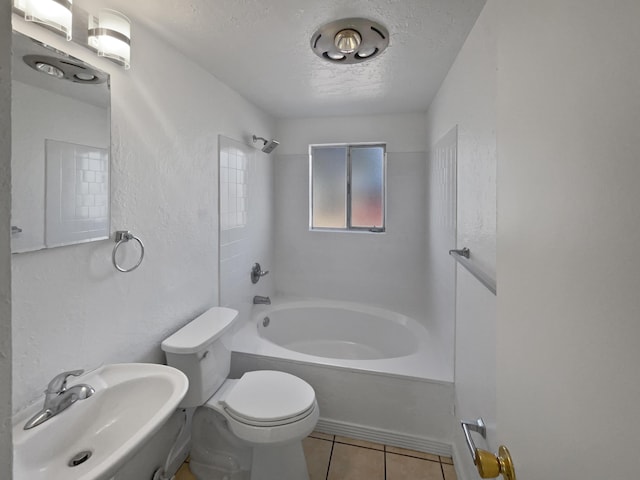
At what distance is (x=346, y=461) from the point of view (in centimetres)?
181

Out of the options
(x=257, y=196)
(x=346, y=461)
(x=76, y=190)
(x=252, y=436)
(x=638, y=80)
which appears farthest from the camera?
(x=257, y=196)

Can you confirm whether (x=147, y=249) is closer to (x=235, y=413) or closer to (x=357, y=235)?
(x=235, y=413)

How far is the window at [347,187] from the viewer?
3070 mm

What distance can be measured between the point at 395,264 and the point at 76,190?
2.49 meters

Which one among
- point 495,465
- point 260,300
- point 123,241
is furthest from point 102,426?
point 260,300

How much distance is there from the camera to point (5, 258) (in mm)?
361

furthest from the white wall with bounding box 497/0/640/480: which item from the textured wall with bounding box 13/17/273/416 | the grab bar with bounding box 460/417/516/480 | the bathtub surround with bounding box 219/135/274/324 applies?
the bathtub surround with bounding box 219/135/274/324

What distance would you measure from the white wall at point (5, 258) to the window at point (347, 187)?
282 cm

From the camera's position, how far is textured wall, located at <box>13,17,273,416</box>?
1.05 metres

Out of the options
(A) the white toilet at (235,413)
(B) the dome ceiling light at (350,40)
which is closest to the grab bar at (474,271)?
(A) the white toilet at (235,413)

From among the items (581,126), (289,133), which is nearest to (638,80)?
(581,126)

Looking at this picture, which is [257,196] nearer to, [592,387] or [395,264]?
[395,264]

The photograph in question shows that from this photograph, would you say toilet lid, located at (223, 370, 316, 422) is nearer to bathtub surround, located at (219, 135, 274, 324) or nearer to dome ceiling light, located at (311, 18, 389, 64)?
bathtub surround, located at (219, 135, 274, 324)

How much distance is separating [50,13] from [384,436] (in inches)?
101
